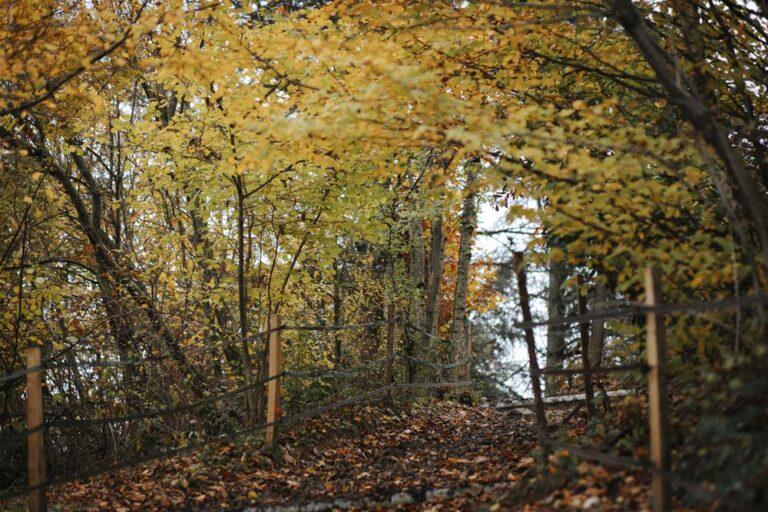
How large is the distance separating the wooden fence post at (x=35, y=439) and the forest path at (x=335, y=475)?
0.46 m

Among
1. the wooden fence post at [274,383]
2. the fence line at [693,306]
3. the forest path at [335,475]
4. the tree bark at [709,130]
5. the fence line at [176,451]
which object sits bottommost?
the forest path at [335,475]

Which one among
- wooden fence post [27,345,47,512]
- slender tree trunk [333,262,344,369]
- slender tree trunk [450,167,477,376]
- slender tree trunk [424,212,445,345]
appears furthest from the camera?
slender tree trunk [424,212,445,345]

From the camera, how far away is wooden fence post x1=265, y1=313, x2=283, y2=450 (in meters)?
7.04

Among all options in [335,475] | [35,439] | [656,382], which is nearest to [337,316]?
[335,475]

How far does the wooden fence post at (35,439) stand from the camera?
528cm

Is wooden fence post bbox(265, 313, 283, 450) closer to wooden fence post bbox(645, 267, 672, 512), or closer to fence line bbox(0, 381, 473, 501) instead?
fence line bbox(0, 381, 473, 501)

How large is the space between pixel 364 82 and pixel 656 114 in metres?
2.75

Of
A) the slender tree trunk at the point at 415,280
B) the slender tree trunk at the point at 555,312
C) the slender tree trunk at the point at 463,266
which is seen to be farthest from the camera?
the slender tree trunk at the point at 555,312

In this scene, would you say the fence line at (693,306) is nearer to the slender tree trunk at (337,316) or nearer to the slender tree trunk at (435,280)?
the slender tree trunk at (337,316)

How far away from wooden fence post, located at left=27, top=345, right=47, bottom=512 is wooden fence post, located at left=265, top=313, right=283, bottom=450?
7.37 ft

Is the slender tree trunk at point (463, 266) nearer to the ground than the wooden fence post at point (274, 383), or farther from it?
farther from it

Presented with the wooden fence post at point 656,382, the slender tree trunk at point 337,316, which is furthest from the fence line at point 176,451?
the wooden fence post at point 656,382

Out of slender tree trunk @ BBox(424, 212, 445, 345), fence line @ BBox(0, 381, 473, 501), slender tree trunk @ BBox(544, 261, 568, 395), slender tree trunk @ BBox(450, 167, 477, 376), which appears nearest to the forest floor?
fence line @ BBox(0, 381, 473, 501)

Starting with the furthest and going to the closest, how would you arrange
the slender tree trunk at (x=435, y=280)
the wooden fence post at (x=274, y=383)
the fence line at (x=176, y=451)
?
the slender tree trunk at (x=435, y=280)
the wooden fence post at (x=274, y=383)
the fence line at (x=176, y=451)
